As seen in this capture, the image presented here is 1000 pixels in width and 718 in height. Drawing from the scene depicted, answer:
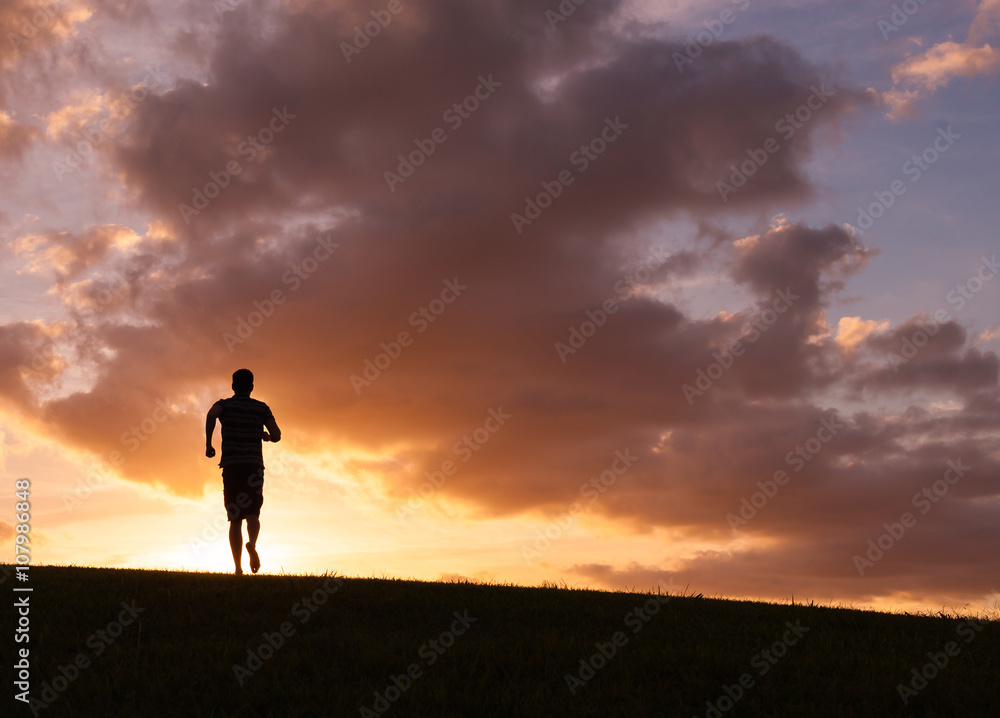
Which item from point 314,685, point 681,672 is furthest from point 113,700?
point 681,672

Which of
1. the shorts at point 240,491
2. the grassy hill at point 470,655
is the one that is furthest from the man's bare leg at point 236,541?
the grassy hill at point 470,655

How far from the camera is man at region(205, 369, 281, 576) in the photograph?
45.1 ft

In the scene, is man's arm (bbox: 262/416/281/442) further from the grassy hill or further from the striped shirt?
the grassy hill

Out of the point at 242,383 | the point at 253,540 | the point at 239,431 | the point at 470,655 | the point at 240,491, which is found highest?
the point at 242,383

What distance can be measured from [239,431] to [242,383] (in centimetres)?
85

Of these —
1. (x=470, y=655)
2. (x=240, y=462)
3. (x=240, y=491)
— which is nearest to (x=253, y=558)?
(x=240, y=491)

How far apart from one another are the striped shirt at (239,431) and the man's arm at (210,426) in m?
0.05

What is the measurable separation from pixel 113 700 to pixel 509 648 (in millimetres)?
4064

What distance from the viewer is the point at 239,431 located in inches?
543

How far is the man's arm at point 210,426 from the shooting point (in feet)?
44.9

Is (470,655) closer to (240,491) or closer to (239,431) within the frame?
(240,491)

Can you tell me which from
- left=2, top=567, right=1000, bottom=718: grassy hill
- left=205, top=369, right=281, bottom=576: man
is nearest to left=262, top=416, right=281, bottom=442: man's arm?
left=205, top=369, right=281, bottom=576: man

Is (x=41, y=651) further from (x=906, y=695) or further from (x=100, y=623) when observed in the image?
(x=906, y=695)

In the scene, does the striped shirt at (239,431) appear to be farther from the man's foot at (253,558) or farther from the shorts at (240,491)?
the man's foot at (253,558)
